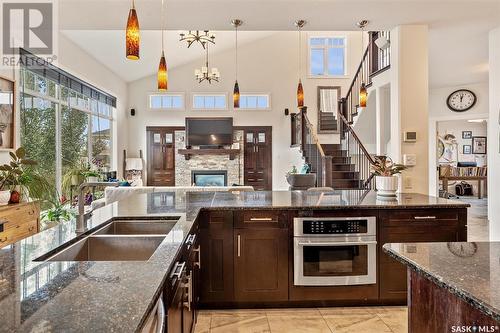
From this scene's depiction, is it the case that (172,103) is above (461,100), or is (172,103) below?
above

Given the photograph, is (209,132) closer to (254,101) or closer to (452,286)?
(254,101)

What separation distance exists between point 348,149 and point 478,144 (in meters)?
7.16

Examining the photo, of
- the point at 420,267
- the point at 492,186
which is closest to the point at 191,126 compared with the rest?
the point at 492,186

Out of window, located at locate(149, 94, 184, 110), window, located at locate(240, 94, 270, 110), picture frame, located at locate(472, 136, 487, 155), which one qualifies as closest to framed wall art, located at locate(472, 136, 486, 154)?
picture frame, located at locate(472, 136, 487, 155)

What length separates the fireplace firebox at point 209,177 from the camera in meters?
9.88

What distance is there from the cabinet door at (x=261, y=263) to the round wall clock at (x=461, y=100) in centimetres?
660

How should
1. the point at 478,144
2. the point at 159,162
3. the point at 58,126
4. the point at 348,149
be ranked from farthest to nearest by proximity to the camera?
the point at 478,144 → the point at 159,162 → the point at 348,149 → the point at 58,126

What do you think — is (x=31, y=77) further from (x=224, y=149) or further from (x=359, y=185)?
(x=359, y=185)

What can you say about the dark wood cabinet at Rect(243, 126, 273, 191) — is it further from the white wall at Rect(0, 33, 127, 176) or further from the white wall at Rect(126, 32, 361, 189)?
the white wall at Rect(0, 33, 127, 176)

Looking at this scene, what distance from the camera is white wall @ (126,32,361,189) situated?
9.92 meters

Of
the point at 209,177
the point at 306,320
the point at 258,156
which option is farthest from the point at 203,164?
the point at 306,320

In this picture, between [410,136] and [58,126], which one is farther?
[58,126]

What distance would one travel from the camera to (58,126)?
239 inches

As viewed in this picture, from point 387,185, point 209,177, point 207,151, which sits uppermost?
point 207,151
